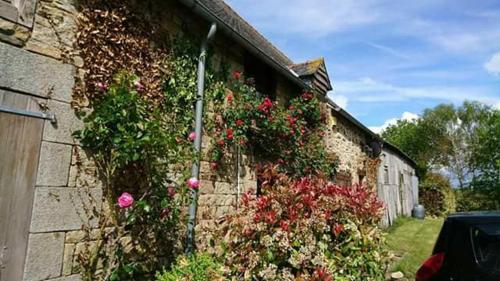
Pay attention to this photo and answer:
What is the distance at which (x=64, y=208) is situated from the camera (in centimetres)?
319

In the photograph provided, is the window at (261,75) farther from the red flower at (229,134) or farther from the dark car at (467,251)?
the dark car at (467,251)

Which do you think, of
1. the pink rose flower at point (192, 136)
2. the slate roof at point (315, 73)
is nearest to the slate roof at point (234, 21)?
the slate roof at point (315, 73)

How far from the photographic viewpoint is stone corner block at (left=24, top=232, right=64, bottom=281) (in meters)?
A: 2.89

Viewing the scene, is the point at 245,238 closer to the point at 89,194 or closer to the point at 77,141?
the point at 89,194

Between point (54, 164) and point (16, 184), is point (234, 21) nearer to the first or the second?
point (54, 164)

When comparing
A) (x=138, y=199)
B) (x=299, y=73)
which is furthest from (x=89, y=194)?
(x=299, y=73)

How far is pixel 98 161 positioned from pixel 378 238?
3283 mm

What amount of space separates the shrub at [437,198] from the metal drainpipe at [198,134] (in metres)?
19.9

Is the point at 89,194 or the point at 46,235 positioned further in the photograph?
the point at 89,194

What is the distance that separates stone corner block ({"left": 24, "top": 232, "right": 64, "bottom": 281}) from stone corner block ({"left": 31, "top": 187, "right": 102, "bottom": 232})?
73 millimetres

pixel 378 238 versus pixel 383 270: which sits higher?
pixel 378 238

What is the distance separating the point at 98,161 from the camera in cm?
353

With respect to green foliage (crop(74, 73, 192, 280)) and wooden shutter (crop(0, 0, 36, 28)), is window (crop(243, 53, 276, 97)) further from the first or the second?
wooden shutter (crop(0, 0, 36, 28))

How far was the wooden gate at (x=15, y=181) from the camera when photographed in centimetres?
279
